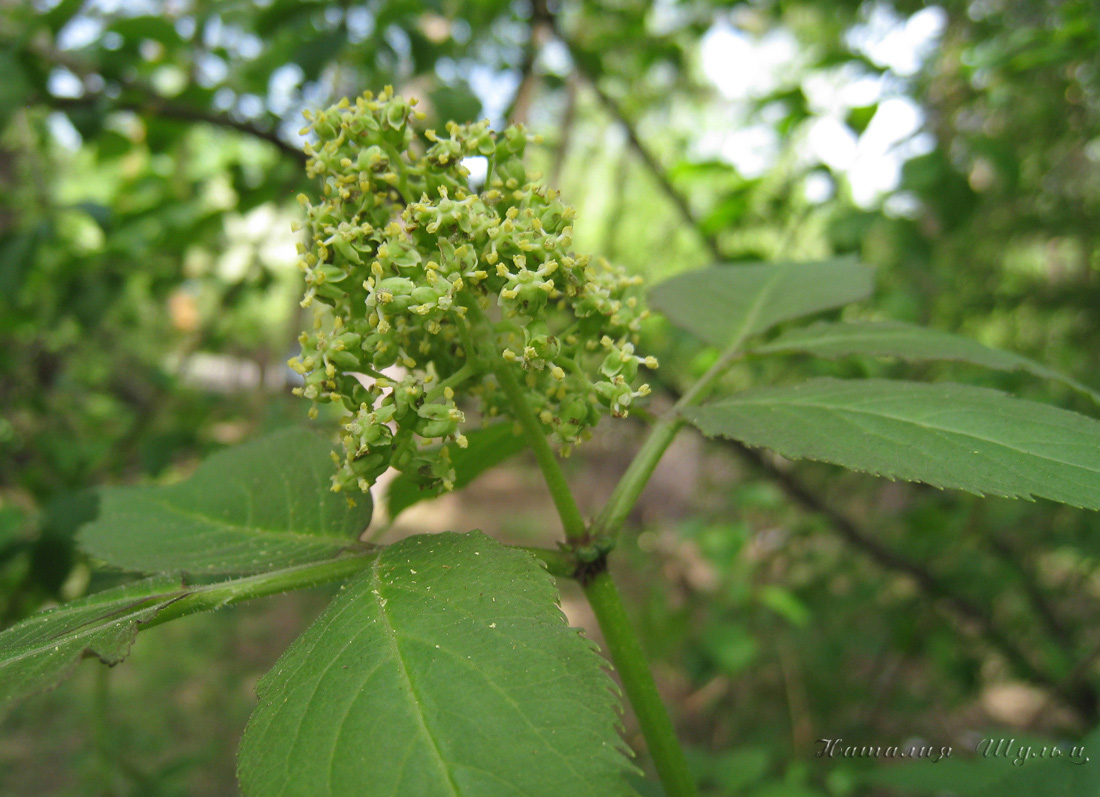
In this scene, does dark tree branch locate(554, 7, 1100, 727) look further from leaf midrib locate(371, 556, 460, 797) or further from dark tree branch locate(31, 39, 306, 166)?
leaf midrib locate(371, 556, 460, 797)

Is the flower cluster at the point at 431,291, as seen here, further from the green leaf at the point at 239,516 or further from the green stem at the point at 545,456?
the green leaf at the point at 239,516

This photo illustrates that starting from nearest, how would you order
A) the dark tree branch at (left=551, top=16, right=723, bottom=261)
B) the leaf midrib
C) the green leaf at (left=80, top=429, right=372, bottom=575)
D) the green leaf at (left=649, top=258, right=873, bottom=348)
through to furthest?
the leaf midrib < the green leaf at (left=80, top=429, right=372, bottom=575) < the green leaf at (left=649, top=258, right=873, bottom=348) < the dark tree branch at (left=551, top=16, right=723, bottom=261)

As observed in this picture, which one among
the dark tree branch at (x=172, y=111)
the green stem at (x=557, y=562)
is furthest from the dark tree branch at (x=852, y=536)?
the green stem at (x=557, y=562)

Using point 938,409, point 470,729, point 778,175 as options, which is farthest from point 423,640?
point 778,175

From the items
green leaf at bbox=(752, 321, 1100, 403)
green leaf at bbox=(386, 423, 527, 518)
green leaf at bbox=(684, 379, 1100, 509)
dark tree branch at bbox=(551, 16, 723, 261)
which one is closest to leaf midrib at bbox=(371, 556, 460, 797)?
green leaf at bbox=(386, 423, 527, 518)

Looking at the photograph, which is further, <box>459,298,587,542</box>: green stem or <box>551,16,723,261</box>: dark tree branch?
<box>551,16,723,261</box>: dark tree branch

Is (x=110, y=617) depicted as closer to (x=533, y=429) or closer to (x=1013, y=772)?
(x=533, y=429)

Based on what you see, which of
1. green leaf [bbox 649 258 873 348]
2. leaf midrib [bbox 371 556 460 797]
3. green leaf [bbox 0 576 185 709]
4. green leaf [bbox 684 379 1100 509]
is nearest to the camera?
leaf midrib [bbox 371 556 460 797]
